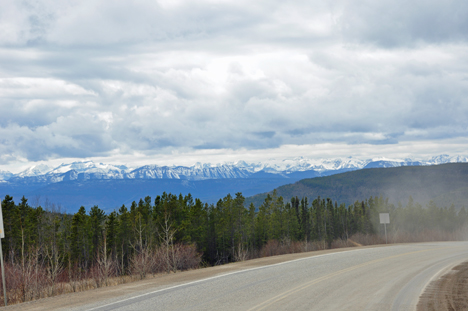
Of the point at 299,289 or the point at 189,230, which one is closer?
the point at 299,289

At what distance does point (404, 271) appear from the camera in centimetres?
1958

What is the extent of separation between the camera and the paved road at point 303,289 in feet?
42.0

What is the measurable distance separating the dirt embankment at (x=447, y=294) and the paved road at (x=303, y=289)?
1.11ft

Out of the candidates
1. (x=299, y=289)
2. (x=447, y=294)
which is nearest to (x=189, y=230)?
(x=299, y=289)

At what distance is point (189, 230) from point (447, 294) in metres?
68.4

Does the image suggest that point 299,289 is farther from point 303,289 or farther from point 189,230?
point 189,230

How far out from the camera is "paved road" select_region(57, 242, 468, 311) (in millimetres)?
12797

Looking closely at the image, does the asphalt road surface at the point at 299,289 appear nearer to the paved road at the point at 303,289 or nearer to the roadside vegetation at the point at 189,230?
the paved road at the point at 303,289

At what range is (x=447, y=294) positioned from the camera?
46.8 ft

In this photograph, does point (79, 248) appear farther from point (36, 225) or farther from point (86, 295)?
point (86, 295)

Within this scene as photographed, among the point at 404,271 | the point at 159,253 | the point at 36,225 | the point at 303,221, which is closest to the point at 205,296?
the point at 404,271

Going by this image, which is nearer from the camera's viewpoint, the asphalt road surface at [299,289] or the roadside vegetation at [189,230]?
the asphalt road surface at [299,289]

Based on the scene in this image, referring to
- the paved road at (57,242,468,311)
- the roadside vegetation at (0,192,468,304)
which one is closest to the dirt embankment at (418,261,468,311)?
the paved road at (57,242,468,311)

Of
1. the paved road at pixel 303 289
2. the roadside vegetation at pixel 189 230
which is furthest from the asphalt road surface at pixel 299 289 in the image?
the roadside vegetation at pixel 189 230
